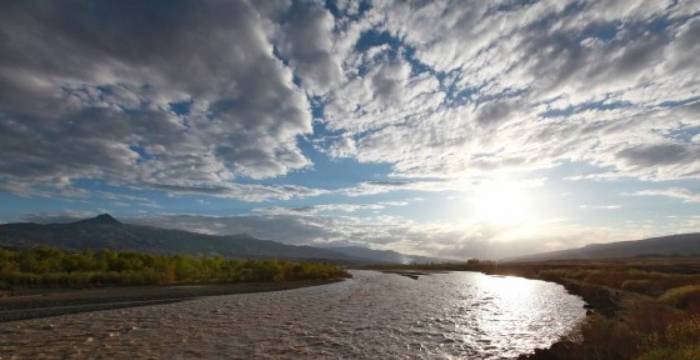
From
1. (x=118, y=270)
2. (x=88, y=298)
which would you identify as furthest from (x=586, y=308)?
(x=118, y=270)

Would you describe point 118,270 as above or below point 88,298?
above

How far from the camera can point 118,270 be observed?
53531mm

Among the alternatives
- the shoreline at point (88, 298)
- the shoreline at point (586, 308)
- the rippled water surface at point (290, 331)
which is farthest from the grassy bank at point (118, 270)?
the shoreline at point (586, 308)

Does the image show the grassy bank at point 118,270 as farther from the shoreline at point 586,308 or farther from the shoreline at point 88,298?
the shoreline at point 586,308

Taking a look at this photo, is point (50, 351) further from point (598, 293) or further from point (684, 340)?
point (598, 293)

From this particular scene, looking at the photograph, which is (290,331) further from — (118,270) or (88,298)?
(118,270)

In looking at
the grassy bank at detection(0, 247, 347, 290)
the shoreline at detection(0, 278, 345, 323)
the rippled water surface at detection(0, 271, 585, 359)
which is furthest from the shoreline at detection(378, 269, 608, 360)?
the grassy bank at detection(0, 247, 347, 290)

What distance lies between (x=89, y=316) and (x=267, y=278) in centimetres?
3581

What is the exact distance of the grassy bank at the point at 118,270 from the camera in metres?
42.8

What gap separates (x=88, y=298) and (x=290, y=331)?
2137 centimetres

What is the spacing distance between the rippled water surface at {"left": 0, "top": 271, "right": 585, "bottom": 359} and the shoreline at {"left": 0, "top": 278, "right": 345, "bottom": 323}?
7.20ft

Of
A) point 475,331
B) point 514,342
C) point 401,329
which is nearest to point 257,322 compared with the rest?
point 401,329

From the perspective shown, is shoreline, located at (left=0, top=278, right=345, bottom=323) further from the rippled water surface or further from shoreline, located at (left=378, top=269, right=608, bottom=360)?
shoreline, located at (left=378, top=269, right=608, bottom=360)

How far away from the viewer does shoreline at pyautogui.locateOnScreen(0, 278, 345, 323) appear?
26.6 m
